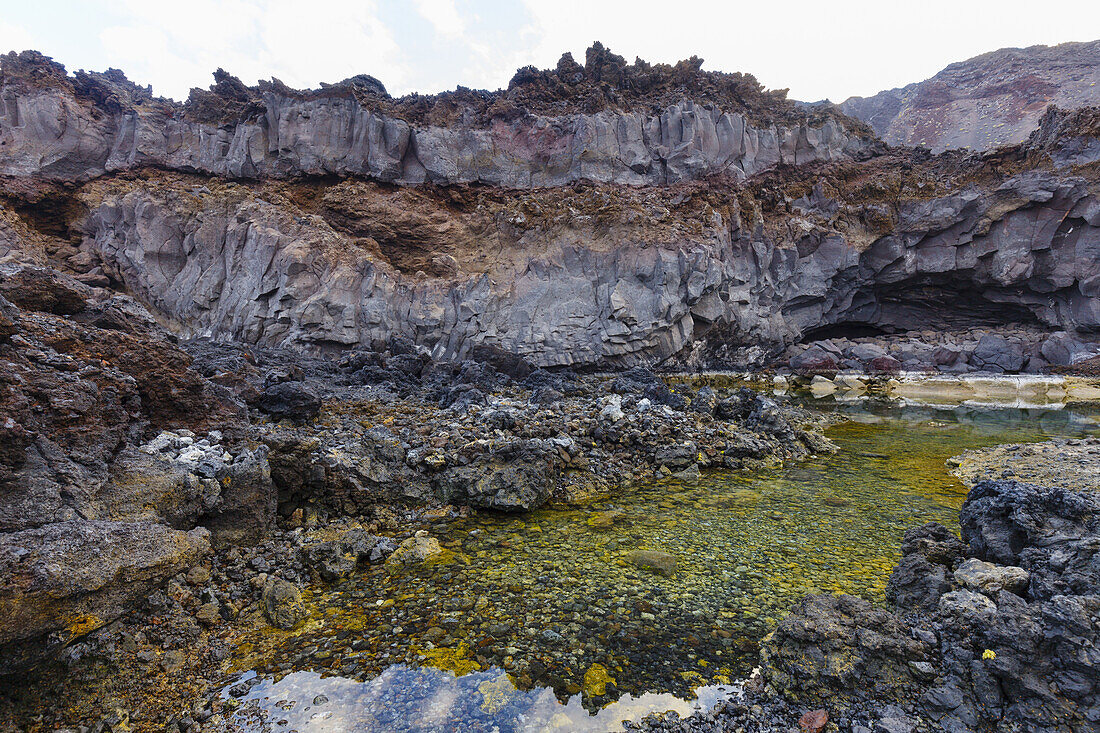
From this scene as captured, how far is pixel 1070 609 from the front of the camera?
3193 mm

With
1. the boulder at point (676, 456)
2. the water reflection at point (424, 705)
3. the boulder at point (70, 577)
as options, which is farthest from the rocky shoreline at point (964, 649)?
the boulder at point (676, 456)

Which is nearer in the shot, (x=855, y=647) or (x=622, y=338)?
(x=855, y=647)

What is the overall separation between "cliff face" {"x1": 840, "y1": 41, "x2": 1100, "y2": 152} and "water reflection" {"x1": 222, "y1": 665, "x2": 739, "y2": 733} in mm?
74650

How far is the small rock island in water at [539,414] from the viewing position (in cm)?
360

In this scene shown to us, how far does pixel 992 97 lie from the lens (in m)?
62.0

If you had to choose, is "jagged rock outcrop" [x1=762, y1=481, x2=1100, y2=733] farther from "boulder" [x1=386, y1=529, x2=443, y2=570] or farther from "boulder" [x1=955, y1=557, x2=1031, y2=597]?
"boulder" [x1=386, y1=529, x2=443, y2=570]

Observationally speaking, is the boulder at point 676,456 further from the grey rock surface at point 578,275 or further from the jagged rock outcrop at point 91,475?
the grey rock surface at point 578,275

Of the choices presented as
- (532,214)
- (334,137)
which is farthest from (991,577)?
(334,137)

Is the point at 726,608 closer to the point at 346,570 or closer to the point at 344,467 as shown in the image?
the point at 346,570

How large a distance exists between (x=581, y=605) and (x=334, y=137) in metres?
28.5

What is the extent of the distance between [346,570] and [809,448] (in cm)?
1071

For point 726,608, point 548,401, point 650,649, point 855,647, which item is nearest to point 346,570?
point 650,649

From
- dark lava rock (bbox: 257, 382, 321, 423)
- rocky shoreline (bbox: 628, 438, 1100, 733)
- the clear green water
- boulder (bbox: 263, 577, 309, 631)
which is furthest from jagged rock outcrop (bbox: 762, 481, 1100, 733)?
dark lava rock (bbox: 257, 382, 321, 423)

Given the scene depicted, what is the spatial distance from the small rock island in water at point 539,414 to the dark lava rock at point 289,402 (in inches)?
3.1
